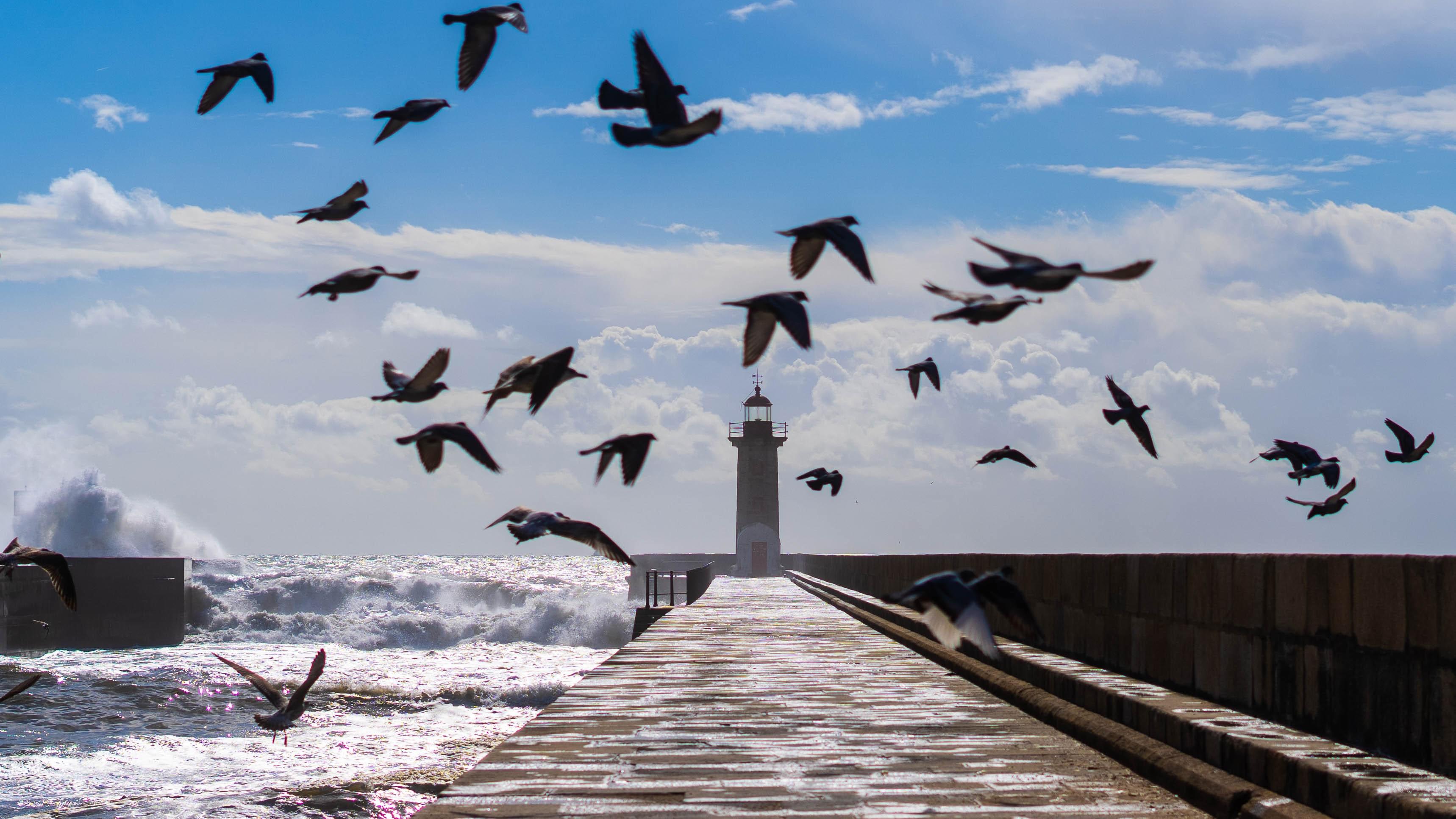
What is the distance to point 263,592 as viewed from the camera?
2403 inches

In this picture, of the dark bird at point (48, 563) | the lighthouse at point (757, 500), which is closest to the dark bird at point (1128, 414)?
the dark bird at point (48, 563)

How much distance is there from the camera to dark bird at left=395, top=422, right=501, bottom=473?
6020 mm

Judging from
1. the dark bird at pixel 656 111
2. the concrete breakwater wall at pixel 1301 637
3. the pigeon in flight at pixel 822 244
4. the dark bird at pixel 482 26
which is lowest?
the concrete breakwater wall at pixel 1301 637

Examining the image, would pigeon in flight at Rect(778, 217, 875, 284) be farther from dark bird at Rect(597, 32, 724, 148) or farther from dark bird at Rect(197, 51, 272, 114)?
dark bird at Rect(197, 51, 272, 114)

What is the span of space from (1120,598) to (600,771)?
4477 mm

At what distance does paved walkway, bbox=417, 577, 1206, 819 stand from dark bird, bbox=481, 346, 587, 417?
1.82 m

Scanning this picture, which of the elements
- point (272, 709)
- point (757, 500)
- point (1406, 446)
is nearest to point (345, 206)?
point (1406, 446)

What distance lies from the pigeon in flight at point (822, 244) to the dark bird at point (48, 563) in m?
5.39

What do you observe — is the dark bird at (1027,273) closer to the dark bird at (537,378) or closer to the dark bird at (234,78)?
the dark bird at (537,378)

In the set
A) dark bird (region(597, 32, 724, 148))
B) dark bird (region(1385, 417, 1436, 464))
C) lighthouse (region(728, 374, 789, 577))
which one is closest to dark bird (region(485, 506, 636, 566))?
dark bird (region(597, 32, 724, 148))

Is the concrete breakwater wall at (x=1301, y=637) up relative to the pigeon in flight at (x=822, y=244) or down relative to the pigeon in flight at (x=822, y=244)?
down

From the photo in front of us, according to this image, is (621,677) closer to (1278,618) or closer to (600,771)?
(600,771)

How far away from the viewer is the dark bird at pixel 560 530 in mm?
5656

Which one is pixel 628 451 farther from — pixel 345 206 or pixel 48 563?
pixel 48 563
